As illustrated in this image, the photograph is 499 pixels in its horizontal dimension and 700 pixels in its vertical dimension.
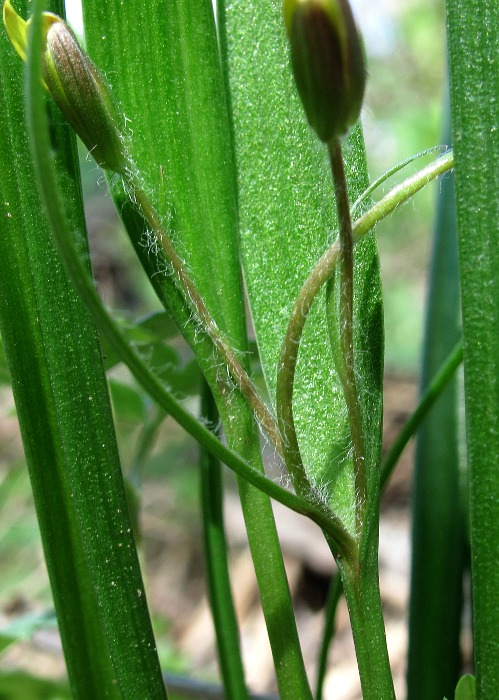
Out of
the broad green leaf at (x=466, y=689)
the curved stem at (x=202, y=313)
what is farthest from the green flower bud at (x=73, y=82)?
the broad green leaf at (x=466, y=689)

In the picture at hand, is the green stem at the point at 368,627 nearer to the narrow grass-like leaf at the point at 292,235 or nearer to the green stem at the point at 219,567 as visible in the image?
the narrow grass-like leaf at the point at 292,235

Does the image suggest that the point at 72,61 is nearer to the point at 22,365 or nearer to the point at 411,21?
the point at 22,365

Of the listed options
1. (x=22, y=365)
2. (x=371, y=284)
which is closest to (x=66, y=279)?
(x=22, y=365)

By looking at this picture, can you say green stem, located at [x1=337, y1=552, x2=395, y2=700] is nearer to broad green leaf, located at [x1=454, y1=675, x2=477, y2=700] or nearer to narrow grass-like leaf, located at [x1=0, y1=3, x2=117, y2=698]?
broad green leaf, located at [x1=454, y1=675, x2=477, y2=700]

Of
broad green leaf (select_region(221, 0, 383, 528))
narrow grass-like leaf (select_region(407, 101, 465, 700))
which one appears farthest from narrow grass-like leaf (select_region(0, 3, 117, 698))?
narrow grass-like leaf (select_region(407, 101, 465, 700))

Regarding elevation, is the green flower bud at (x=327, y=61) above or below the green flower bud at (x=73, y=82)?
below

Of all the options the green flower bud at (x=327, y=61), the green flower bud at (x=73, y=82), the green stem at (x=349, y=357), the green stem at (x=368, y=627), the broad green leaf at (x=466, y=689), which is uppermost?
the green flower bud at (x=73, y=82)

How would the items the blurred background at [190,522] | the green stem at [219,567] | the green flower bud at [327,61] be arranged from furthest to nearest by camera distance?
1. the blurred background at [190,522]
2. the green stem at [219,567]
3. the green flower bud at [327,61]
